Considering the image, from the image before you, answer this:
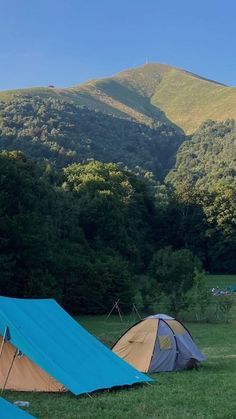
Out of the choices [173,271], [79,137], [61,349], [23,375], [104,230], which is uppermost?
[79,137]

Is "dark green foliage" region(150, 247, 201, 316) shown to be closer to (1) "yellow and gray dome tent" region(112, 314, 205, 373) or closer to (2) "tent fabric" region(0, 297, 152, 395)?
(1) "yellow and gray dome tent" region(112, 314, 205, 373)

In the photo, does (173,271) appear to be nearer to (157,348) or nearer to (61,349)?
(157,348)

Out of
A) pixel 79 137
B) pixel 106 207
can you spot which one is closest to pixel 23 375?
pixel 106 207

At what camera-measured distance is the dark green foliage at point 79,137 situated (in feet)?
266

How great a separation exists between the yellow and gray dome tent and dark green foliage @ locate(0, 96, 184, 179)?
6442 cm

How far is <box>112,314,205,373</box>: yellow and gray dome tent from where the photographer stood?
12998 mm

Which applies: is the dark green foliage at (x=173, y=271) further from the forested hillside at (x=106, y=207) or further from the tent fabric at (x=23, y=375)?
the tent fabric at (x=23, y=375)

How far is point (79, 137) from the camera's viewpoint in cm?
9812

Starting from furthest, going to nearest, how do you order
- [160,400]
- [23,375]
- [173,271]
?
[173,271], [23,375], [160,400]

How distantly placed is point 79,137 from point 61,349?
8923 centimetres

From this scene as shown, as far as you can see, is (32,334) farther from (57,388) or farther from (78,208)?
(78,208)

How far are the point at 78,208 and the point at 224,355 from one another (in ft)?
121

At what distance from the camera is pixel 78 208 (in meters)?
51.6

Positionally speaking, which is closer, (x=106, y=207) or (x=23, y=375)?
(x=23, y=375)
